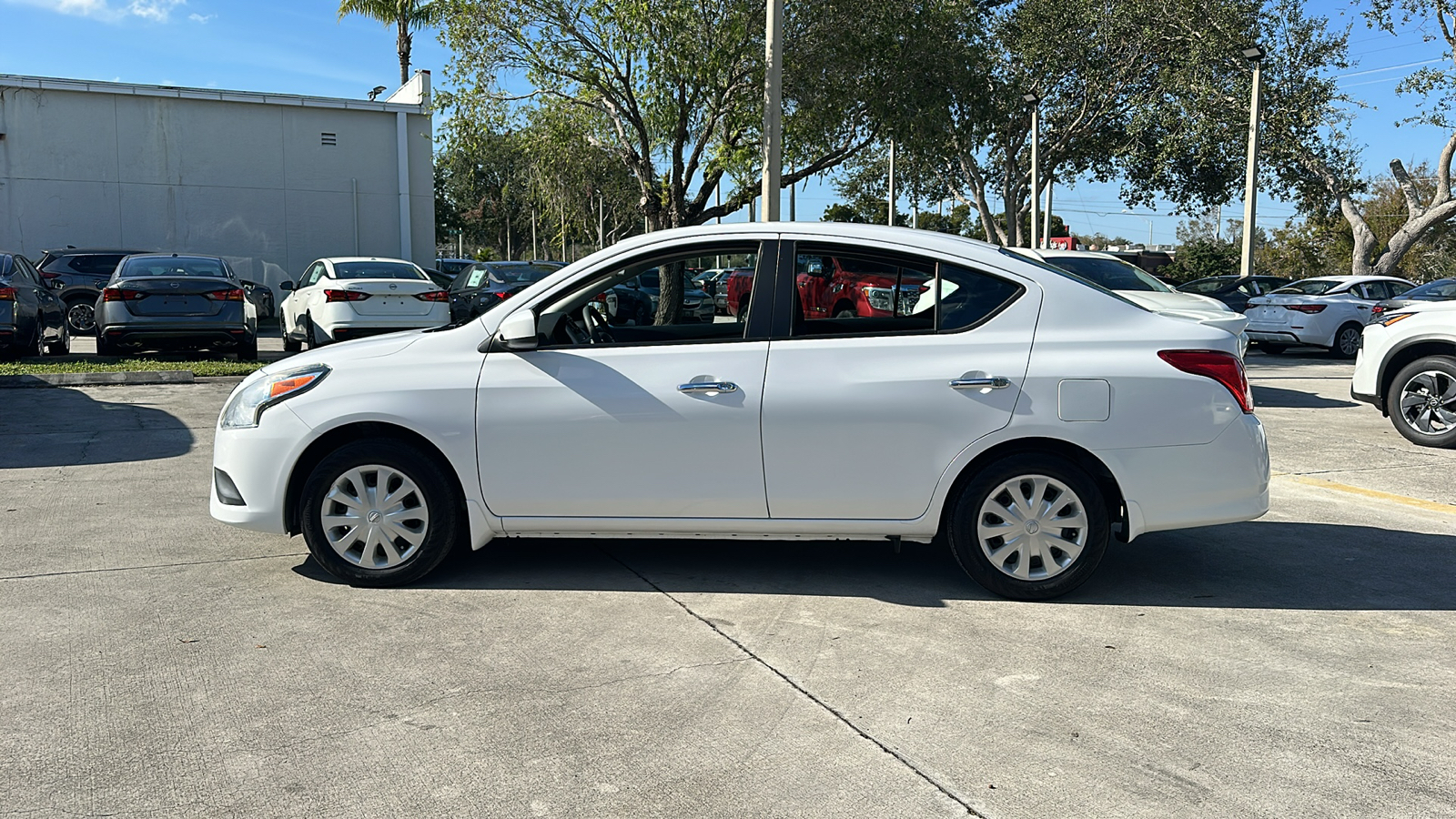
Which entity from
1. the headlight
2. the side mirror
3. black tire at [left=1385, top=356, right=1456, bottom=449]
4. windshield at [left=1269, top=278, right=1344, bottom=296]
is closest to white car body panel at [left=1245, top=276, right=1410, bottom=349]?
windshield at [left=1269, top=278, right=1344, bottom=296]

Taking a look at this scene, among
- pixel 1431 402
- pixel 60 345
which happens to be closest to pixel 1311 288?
pixel 1431 402

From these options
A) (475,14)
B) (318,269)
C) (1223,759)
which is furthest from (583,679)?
(475,14)

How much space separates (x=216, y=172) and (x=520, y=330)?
24.4 metres

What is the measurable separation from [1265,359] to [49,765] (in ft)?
65.5

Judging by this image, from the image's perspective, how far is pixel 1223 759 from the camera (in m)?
3.66

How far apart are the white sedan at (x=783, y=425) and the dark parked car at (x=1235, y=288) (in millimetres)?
18343

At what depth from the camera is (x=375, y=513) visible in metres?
5.39

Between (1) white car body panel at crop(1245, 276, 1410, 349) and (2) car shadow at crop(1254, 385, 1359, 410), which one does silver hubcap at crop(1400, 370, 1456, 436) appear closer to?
(2) car shadow at crop(1254, 385, 1359, 410)

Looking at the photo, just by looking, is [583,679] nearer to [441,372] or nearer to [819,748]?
[819,748]

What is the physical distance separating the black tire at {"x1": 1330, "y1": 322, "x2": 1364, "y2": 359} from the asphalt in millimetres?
14725

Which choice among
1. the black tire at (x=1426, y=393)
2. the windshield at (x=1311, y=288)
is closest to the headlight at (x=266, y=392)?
the black tire at (x=1426, y=393)

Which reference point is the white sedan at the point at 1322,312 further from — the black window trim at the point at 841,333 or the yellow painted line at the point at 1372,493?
the black window trim at the point at 841,333

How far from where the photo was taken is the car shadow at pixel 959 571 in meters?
5.45

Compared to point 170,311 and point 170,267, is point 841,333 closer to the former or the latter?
point 170,311
